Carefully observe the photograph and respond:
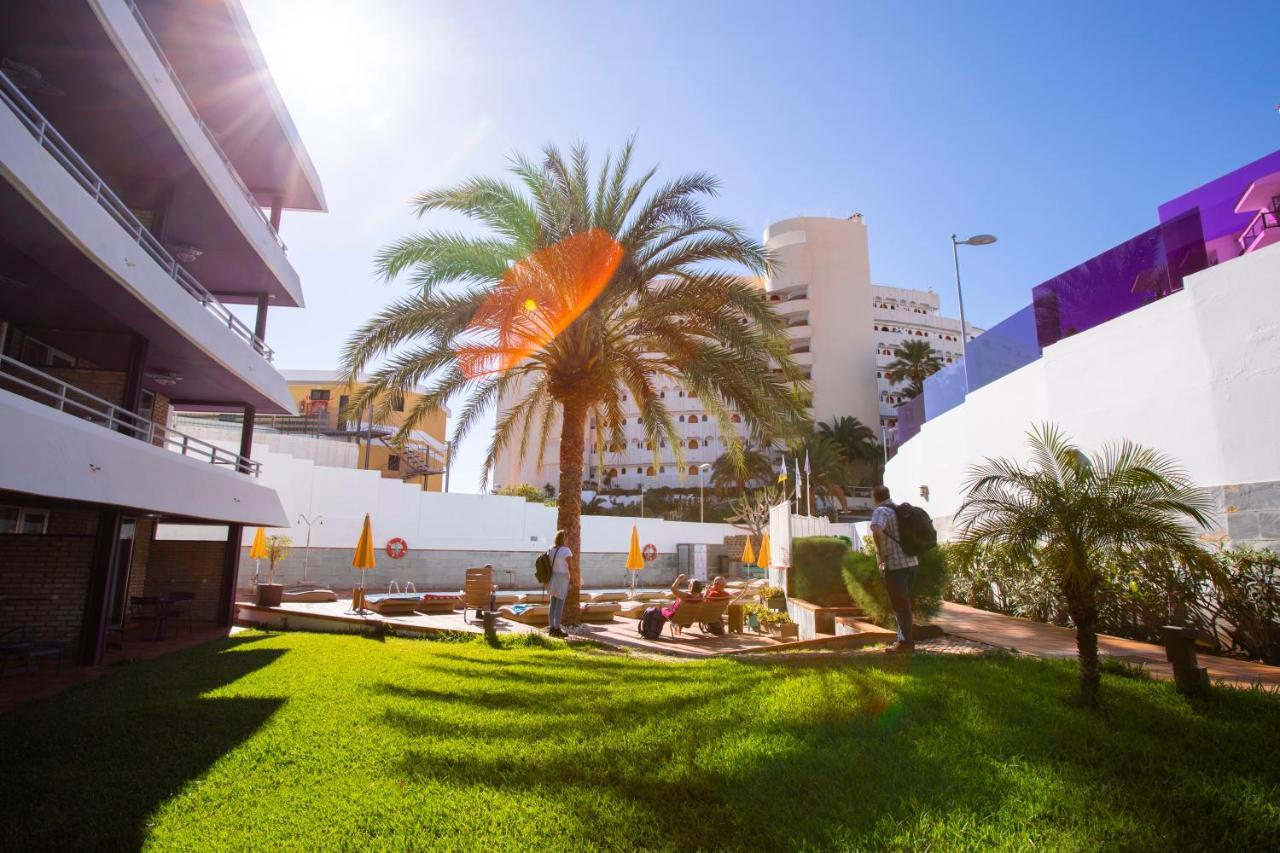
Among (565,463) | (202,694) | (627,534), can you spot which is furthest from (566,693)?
(627,534)

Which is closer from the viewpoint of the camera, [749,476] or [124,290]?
[124,290]

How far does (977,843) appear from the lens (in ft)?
10.5

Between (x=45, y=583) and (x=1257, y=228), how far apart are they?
18203mm

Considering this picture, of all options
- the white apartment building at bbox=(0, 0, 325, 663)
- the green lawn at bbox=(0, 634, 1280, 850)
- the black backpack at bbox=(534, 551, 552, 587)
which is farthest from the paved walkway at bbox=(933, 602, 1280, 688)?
the white apartment building at bbox=(0, 0, 325, 663)

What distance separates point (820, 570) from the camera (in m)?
13.6

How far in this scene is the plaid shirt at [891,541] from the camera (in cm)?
778

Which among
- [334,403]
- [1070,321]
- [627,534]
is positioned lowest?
[627,534]

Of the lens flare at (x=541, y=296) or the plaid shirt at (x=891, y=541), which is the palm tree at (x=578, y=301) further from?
the plaid shirt at (x=891, y=541)

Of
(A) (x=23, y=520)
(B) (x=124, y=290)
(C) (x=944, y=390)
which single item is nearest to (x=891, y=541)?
(C) (x=944, y=390)

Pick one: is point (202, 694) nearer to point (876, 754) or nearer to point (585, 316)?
point (876, 754)

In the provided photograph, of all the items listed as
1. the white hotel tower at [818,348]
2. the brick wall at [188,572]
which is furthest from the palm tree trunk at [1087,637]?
the white hotel tower at [818,348]

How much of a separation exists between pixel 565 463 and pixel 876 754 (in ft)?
32.0

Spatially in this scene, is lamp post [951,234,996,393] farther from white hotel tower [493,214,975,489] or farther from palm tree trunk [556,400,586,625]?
white hotel tower [493,214,975,489]

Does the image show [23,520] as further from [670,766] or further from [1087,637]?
[1087,637]
